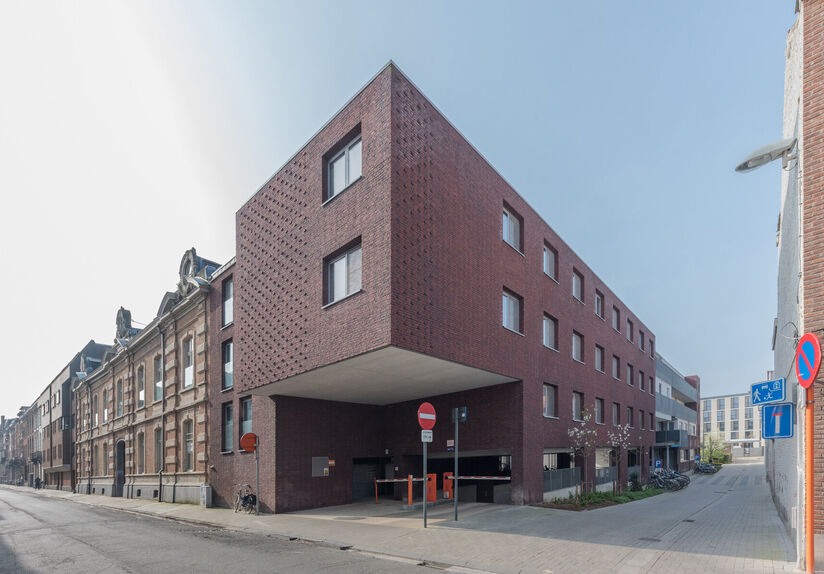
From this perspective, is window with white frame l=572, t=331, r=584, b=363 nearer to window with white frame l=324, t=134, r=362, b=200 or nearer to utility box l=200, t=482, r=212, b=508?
window with white frame l=324, t=134, r=362, b=200

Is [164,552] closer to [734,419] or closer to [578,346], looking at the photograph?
[578,346]

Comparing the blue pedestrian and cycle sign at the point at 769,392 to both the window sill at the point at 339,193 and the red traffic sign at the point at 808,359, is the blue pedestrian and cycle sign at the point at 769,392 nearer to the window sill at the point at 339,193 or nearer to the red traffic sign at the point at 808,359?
the red traffic sign at the point at 808,359

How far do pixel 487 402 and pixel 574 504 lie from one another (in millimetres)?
4414

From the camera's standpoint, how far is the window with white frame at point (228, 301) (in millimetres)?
21672

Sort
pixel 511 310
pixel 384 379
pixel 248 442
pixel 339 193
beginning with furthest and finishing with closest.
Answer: pixel 511 310, pixel 248 442, pixel 384 379, pixel 339 193

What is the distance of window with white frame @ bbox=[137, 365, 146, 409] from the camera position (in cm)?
3053

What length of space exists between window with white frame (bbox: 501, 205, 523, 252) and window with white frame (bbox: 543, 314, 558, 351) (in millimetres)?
3973

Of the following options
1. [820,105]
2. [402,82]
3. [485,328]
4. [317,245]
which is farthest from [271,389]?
[820,105]

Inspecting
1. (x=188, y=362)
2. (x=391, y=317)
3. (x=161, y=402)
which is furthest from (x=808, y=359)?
(x=161, y=402)

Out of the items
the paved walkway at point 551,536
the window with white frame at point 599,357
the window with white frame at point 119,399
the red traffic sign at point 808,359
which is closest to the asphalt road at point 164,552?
the paved walkway at point 551,536

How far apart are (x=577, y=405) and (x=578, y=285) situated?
614cm

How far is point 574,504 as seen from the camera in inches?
706

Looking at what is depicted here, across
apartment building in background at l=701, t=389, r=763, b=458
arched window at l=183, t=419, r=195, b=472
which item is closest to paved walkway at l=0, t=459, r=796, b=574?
arched window at l=183, t=419, r=195, b=472

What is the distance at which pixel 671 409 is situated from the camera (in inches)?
1954
